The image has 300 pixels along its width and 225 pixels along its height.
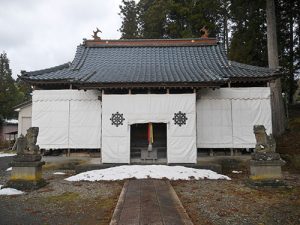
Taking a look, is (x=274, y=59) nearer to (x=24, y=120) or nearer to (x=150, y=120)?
(x=150, y=120)

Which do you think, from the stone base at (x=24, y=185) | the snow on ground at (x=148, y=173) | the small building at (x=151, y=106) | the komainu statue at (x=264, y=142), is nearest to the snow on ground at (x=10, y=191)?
the stone base at (x=24, y=185)

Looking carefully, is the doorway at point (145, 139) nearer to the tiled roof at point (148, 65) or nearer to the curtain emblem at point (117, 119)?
the curtain emblem at point (117, 119)

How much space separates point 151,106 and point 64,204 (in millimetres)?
6711

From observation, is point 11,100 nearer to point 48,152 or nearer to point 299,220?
point 48,152

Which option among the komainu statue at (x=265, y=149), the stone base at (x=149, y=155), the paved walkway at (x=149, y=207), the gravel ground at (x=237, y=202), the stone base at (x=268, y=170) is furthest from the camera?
the stone base at (x=149, y=155)

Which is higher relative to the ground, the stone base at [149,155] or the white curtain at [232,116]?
the white curtain at [232,116]

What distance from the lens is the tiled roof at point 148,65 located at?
13402 millimetres

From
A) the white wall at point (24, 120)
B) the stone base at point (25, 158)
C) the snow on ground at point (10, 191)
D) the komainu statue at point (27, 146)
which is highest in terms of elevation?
the white wall at point (24, 120)

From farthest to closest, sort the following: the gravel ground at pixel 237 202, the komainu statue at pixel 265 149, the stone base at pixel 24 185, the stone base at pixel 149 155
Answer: the stone base at pixel 149 155 < the komainu statue at pixel 265 149 < the stone base at pixel 24 185 < the gravel ground at pixel 237 202

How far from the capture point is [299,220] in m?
5.98

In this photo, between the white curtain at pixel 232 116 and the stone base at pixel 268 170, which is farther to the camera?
the white curtain at pixel 232 116

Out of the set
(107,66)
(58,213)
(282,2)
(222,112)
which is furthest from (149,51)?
(58,213)

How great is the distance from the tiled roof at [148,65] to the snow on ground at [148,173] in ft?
12.4

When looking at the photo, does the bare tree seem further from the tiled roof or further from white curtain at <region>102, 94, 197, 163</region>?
white curtain at <region>102, 94, 197, 163</region>
